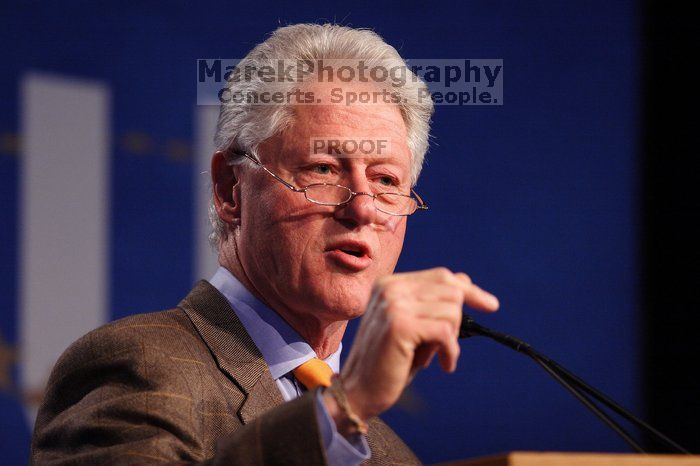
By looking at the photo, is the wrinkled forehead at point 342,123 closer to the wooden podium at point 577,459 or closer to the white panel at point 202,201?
the white panel at point 202,201

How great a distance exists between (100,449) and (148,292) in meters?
1.37

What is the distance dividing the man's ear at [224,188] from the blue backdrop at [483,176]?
0.68 meters

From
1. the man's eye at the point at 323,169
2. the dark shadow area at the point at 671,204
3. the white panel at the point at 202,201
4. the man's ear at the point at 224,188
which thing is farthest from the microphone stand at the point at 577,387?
the dark shadow area at the point at 671,204

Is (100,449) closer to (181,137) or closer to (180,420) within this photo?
(180,420)

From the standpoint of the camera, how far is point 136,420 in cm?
143

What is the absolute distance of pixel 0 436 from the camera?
8.29 feet

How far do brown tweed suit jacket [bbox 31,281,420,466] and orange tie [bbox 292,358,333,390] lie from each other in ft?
0.37

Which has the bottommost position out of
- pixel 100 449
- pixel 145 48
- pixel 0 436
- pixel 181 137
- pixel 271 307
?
pixel 0 436

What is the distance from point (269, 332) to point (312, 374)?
12 cm

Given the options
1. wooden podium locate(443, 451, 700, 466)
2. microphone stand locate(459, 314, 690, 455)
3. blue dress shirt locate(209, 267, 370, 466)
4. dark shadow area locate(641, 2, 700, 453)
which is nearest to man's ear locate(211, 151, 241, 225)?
blue dress shirt locate(209, 267, 370, 466)

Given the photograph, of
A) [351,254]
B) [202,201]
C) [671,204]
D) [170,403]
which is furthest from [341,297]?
[671,204]

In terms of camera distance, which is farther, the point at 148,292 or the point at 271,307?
the point at 148,292

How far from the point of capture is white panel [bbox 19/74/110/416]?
8.50 feet

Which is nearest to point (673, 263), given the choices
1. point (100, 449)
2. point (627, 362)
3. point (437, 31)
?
point (627, 362)
